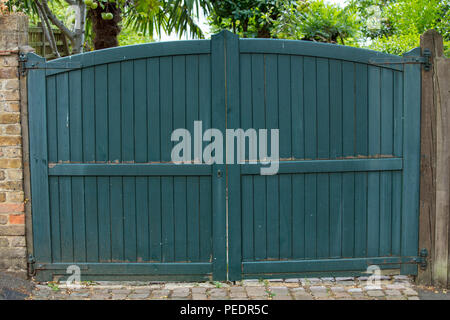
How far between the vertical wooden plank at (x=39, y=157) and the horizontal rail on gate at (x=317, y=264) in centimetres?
171

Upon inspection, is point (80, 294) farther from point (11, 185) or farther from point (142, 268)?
point (11, 185)

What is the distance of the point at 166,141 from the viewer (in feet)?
14.4

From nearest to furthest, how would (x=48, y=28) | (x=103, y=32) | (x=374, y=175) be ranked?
(x=374, y=175)
(x=103, y=32)
(x=48, y=28)

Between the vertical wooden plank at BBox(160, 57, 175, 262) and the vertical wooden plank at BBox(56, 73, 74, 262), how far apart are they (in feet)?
2.58

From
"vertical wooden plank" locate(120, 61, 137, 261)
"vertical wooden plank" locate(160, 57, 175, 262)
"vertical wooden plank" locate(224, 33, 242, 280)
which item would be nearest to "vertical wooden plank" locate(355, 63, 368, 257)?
"vertical wooden plank" locate(224, 33, 242, 280)

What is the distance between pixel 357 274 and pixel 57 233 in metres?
2.57

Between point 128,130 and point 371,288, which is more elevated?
point 128,130

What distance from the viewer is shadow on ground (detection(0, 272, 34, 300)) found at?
4133 mm

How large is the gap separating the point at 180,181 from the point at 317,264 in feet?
4.46

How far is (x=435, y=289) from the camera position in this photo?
4.45 metres

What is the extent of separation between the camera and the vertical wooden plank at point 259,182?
172 inches

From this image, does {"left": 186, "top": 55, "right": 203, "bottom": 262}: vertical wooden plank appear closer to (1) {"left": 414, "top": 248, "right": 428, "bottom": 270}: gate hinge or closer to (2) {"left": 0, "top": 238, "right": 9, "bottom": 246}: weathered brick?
(2) {"left": 0, "top": 238, "right": 9, "bottom": 246}: weathered brick

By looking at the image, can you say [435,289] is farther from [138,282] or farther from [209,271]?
[138,282]

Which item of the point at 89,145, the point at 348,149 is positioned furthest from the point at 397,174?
the point at 89,145
